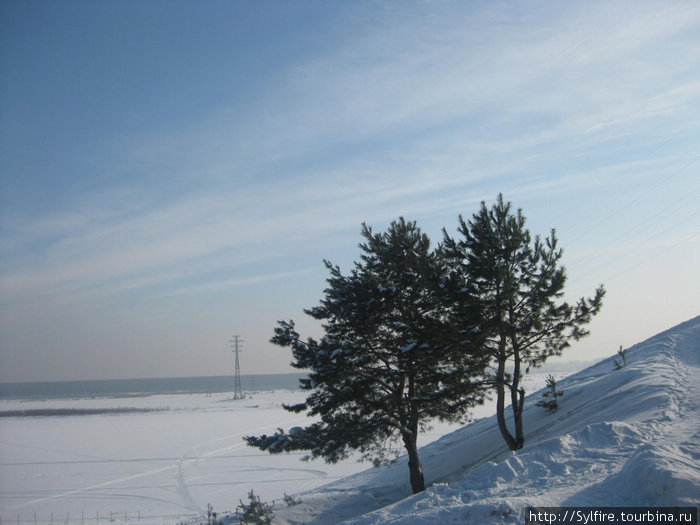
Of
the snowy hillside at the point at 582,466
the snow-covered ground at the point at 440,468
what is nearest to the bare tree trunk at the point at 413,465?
the snow-covered ground at the point at 440,468

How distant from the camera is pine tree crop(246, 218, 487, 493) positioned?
54.1ft

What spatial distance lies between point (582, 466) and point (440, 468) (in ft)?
38.8

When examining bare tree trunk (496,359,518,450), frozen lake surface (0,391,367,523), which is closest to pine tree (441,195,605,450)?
bare tree trunk (496,359,518,450)

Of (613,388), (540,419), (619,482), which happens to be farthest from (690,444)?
(540,419)

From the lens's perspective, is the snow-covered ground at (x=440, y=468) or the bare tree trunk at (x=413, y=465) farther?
the bare tree trunk at (x=413, y=465)

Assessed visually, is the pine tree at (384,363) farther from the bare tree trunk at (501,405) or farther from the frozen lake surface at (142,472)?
the frozen lake surface at (142,472)

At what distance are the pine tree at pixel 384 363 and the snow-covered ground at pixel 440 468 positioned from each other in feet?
7.28

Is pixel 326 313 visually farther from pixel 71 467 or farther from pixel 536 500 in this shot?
pixel 71 467

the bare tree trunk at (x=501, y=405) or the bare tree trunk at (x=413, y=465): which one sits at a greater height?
the bare tree trunk at (x=501, y=405)

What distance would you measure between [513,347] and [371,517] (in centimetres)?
850

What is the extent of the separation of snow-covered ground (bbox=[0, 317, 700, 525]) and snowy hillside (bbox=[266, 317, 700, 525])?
3cm

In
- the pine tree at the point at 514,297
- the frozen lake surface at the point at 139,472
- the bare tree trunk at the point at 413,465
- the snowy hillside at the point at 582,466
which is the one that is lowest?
the frozen lake surface at the point at 139,472

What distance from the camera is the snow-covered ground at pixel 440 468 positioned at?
333 inches

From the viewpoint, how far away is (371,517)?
9516 millimetres
